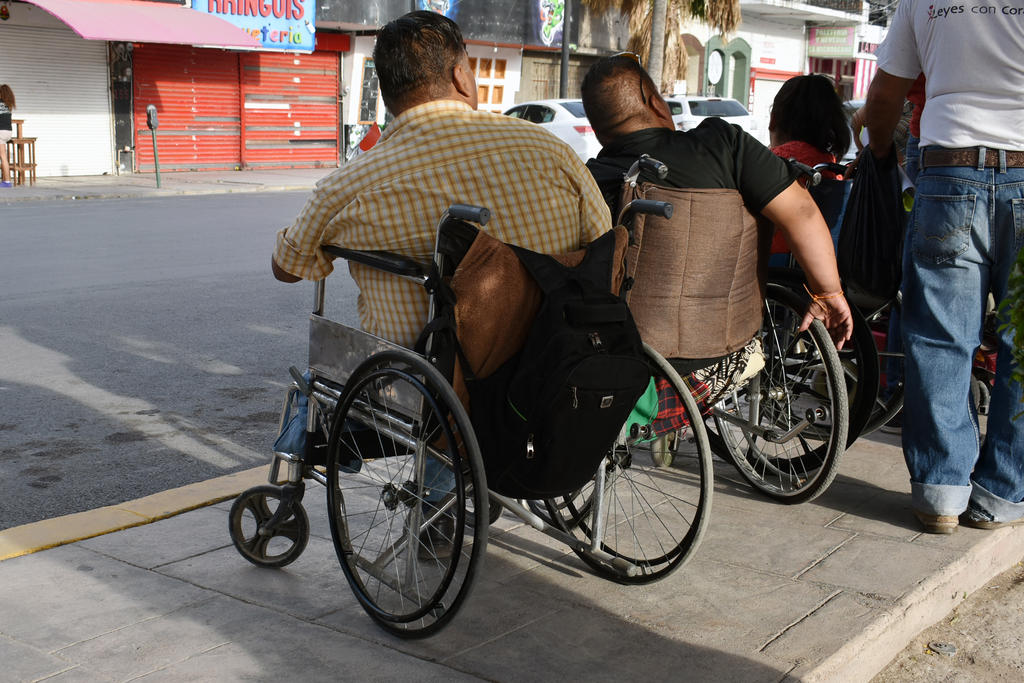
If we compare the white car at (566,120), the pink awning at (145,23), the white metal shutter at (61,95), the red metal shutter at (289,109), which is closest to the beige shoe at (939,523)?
the pink awning at (145,23)

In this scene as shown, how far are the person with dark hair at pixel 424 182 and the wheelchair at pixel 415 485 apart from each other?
0.09 metres

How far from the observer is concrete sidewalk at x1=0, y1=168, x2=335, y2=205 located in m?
18.4

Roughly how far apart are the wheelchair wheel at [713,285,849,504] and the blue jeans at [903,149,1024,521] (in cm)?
30

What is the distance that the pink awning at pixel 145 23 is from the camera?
66.3ft

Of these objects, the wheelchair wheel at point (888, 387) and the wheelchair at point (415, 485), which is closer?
the wheelchair at point (415, 485)

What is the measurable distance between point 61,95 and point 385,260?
2114 centimetres

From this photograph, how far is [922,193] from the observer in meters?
3.95

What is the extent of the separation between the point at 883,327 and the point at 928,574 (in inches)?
67.6

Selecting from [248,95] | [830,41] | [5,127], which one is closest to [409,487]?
[5,127]

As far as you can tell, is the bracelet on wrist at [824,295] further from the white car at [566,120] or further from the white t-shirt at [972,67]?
the white car at [566,120]

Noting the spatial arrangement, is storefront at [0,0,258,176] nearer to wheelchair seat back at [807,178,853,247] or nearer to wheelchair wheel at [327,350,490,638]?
wheelchair seat back at [807,178,853,247]

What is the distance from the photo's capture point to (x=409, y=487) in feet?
10.1

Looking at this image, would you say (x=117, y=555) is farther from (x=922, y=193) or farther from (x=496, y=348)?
(x=922, y=193)

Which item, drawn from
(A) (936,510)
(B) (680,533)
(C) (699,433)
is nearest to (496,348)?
(C) (699,433)
